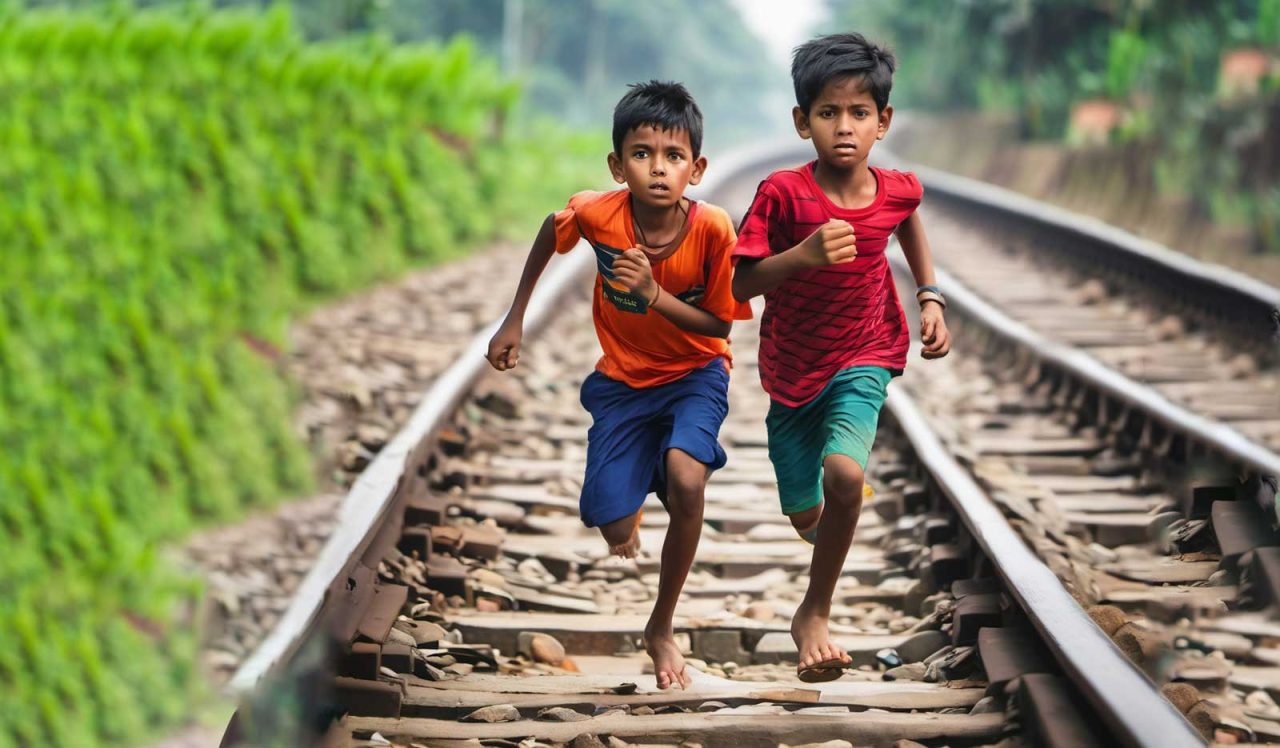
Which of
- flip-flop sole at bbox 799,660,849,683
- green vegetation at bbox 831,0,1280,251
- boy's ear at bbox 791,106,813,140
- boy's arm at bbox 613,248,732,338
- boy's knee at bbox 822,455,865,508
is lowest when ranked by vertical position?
flip-flop sole at bbox 799,660,849,683

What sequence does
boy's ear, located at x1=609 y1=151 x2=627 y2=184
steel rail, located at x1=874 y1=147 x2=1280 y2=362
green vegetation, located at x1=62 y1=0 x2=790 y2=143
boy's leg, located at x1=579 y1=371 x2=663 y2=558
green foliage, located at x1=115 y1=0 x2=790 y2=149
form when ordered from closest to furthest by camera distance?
boy's ear, located at x1=609 y1=151 x2=627 y2=184 < boy's leg, located at x1=579 y1=371 x2=663 y2=558 < steel rail, located at x1=874 y1=147 x2=1280 y2=362 < green vegetation, located at x1=62 y1=0 x2=790 y2=143 < green foliage, located at x1=115 y1=0 x2=790 y2=149

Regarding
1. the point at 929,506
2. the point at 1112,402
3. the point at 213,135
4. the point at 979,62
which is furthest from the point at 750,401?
the point at 979,62

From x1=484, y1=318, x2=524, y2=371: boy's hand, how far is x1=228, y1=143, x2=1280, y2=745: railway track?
648 mm

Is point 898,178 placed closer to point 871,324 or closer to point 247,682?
point 871,324

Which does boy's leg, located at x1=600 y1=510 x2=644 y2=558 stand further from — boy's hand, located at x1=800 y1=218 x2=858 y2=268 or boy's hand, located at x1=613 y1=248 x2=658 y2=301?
boy's hand, located at x1=800 y1=218 x2=858 y2=268

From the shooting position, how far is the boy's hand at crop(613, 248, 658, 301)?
10.0 ft

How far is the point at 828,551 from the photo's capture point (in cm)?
334

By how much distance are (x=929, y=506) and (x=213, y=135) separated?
644 cm

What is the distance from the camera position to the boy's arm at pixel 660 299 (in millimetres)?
3059

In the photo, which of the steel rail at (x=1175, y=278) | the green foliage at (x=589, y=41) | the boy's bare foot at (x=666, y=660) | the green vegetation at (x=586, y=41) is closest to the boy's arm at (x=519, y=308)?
the boy's bare foot at (x=666, y=660)

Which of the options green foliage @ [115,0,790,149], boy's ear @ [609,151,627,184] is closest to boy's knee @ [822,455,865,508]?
boy's ear @ [609,151,627,184]

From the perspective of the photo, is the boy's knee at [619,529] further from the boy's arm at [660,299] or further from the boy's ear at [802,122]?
the boy's ear at [802,122]

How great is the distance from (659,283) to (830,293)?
38 centimetres

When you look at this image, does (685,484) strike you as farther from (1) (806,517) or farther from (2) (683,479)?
(1) (806,517)
